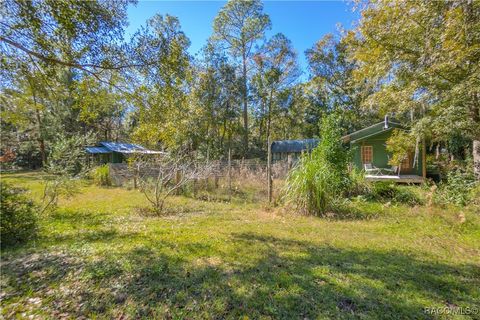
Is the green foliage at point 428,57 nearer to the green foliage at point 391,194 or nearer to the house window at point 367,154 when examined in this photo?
the green foliage at point 391,194

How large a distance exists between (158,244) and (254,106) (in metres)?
21.8

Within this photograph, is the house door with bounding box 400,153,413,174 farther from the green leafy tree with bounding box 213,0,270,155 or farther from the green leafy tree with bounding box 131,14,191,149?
the green leafy tree with bounding box 213,0,270,155

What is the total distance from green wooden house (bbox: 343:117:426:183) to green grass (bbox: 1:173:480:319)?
23.6ft

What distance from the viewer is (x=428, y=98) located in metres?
5.74

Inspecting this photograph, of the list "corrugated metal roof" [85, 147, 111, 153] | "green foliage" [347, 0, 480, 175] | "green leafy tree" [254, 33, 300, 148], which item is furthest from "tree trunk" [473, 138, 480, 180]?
"corrugated metal roof" [85, 147, 111, 153]

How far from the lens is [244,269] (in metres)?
3.28

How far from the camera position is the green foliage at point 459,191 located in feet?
22.2

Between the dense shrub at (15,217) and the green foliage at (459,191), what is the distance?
9584 millimetres

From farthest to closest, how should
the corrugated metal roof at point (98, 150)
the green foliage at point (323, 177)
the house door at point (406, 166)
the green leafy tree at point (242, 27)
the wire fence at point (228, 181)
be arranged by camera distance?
the green leafy tree at point (242, 27), the corrugated metal roof at point (98, 150), the house door at point (406, 166), the wire fence at point (228, 181), the green foliage at point (323, 177)

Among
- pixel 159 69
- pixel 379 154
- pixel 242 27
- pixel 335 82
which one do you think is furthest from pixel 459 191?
pixel 242 27

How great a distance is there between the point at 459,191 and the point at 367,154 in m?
6.67

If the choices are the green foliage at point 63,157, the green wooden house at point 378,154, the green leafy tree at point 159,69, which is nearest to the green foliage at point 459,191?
the green wooden house at point 378,154

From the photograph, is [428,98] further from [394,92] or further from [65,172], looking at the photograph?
[65,172]

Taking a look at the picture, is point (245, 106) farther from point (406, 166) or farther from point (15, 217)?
point (15, 217)
